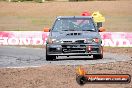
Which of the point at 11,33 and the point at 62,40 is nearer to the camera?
the point at 62,40

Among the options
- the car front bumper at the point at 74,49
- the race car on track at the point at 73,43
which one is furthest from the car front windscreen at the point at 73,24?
the car front bumper at the point at 74,49

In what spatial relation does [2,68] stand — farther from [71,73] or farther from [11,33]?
[11,33]

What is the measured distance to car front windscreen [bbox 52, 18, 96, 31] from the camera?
61.3 ft

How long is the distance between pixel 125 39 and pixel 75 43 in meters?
9.92

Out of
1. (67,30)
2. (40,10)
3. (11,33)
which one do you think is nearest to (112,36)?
(11,33)

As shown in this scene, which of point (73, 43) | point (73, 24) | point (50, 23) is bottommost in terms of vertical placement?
point (73, 43)

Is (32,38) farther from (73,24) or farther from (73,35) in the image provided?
(73,35)

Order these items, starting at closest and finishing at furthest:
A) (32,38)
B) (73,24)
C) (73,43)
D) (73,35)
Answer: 1. (73,43)
2. (73,35)
3. (73,24)
4. (32,38)

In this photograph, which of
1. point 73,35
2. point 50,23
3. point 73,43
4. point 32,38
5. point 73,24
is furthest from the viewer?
point 50,23

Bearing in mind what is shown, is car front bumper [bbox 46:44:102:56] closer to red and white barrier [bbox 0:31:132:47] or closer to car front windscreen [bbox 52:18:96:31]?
car front windscreen [bbox 52:18:96:31]

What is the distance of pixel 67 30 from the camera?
1844 centimetres

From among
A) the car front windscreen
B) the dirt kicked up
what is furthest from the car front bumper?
the car front windscreen

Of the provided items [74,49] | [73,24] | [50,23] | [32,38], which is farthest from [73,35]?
[50,23]

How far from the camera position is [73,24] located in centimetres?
1891
